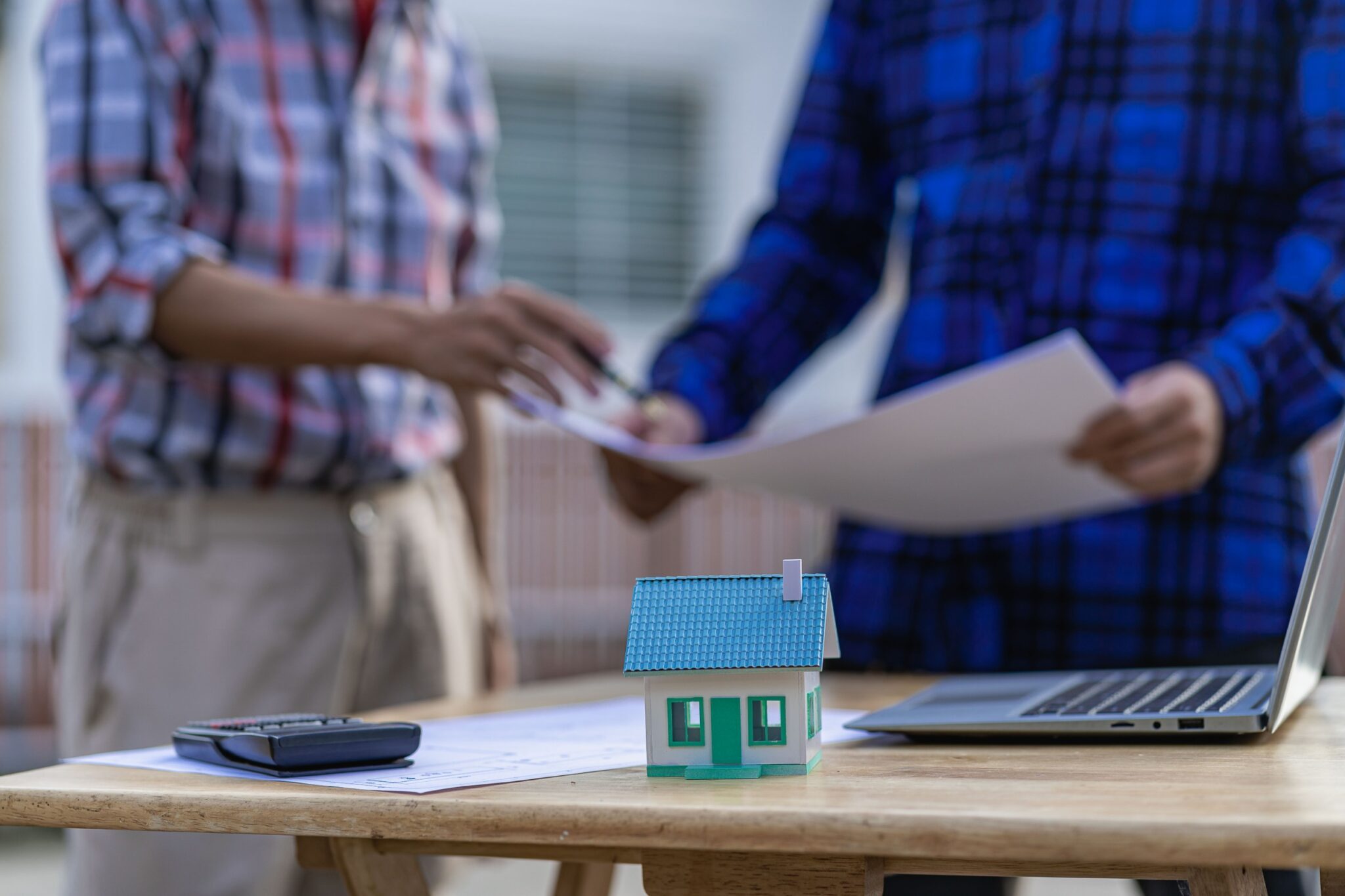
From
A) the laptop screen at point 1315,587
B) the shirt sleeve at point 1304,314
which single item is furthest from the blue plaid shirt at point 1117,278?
the laptop screen at point 1315,587

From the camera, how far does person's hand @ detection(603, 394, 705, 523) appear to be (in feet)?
4.24

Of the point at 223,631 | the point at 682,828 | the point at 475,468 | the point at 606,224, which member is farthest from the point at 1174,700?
the point at 606,224

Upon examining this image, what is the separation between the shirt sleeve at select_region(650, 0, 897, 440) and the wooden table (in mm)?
706

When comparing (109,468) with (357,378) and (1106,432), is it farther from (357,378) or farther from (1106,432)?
(1106,432)

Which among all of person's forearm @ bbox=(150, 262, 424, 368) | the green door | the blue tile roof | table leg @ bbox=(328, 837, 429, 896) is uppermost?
person's forearm @ bbox=(150, 262, 424, 368)

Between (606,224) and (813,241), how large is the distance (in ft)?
13.2

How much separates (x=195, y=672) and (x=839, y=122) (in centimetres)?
86

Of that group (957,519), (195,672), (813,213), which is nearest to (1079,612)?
(957,519)

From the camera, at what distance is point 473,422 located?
5.56 ft

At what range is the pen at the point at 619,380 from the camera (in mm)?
1141

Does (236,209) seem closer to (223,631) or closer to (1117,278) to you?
(223,631)

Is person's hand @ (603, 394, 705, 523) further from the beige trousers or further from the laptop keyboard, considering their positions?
the laptop keyboard

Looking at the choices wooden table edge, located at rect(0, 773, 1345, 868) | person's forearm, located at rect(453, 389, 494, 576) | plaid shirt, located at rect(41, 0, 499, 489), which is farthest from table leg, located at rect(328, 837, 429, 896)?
person's forearm, located at rect(453, 389, 494, 576)

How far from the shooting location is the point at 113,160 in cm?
126
